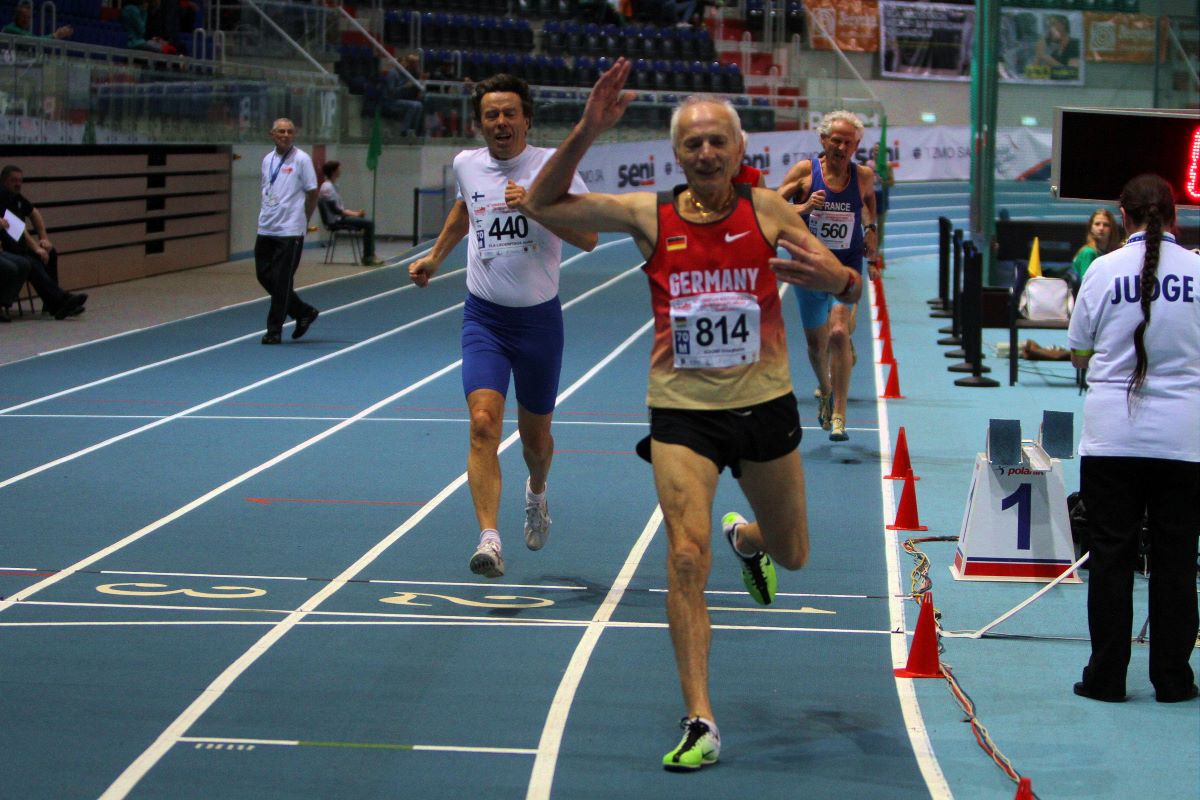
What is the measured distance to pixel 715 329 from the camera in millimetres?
4891

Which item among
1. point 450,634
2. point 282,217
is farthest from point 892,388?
point 450,634

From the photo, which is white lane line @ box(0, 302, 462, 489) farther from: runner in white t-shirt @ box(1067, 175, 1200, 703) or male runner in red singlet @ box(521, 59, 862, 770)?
runner in white t-shirt @ box(1067, 175, 1200, 703)

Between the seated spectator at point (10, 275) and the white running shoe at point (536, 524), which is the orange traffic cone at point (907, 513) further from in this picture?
the seated spectator at point (10, 275)

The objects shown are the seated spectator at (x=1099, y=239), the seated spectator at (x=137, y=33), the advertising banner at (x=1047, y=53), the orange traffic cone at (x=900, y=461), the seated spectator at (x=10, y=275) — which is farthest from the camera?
the advertising banner at (x=1047, y=53)

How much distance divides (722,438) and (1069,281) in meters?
11.6

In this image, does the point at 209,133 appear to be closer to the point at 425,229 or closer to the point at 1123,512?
the point at 425,229

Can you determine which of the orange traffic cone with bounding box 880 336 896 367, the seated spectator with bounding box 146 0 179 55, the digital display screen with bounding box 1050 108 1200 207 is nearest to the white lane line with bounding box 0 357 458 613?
the orange traffic cone with bounding box 880 336 896 367

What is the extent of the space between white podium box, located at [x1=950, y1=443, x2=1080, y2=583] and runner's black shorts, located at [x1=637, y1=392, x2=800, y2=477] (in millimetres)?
2511

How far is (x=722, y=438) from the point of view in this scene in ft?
16.3

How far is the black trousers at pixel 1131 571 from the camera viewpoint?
18.0 ft

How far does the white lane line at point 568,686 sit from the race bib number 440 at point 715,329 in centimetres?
122

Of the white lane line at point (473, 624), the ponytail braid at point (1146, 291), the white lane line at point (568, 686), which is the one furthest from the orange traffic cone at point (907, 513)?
the ponytail braid at point (1146, 291)

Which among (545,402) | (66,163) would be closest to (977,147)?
(66,163)

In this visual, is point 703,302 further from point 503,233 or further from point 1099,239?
point 1099,239
